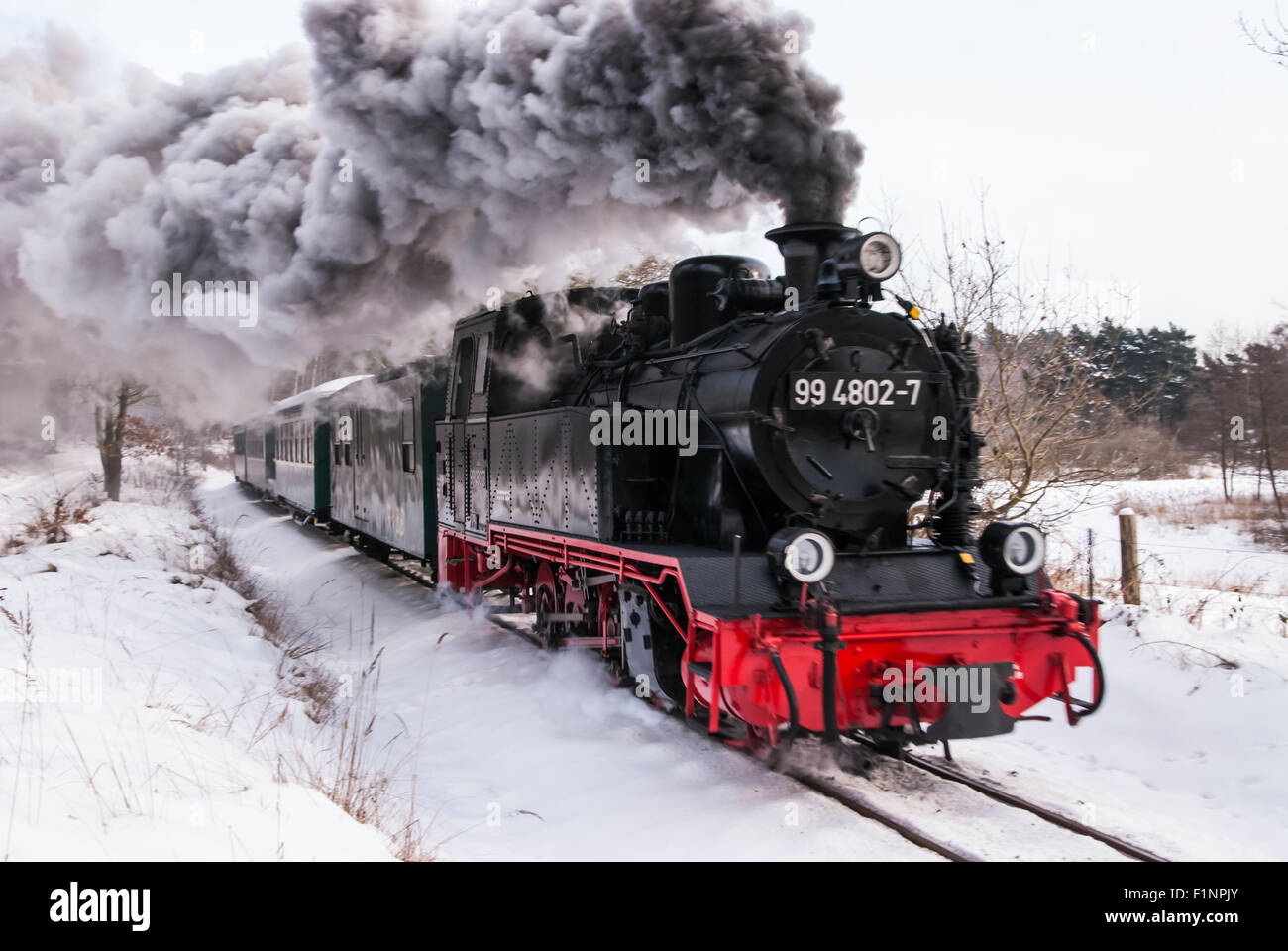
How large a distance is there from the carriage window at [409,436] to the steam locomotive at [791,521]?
3.31 m

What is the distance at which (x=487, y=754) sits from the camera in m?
5.40

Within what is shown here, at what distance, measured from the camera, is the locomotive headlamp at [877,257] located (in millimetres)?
A: 4949

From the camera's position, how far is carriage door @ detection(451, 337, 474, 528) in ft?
27.5

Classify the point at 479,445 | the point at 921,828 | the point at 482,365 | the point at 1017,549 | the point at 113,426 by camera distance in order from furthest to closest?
the point at 113,426 < the point at 479,445 < the point at 482,365 < the point at 1017,549 < the point at 921,828

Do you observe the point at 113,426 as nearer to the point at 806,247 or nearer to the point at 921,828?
the point at 806,247

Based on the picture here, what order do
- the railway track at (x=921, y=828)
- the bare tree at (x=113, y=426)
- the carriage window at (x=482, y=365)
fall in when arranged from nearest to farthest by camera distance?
the railway track at (x=921, y=828), the carriage window at (x=482, y=365), the bare tree at (x=113, y=426)

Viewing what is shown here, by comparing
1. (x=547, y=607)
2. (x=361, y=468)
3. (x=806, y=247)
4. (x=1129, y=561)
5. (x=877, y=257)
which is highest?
(x=806, y=247)

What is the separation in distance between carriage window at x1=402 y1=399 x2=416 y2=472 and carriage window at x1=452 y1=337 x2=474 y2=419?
1.82 meters

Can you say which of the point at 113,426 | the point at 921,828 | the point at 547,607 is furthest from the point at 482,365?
the point at 113,426

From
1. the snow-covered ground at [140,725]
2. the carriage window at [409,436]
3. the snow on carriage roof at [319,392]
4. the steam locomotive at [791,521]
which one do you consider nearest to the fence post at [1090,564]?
the steam locomotive at [791,521]

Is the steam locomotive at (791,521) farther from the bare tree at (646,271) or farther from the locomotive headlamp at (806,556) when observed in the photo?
the bare tree at (646,271)

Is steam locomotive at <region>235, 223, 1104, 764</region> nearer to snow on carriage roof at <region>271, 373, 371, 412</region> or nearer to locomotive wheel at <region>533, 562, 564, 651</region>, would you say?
locomotive wheel at <region>533, 562, 564, 651</region>

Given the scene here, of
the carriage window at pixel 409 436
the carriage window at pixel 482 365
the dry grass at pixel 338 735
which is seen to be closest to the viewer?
the dry grass at pixel 338 735

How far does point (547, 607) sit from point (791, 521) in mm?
2906
